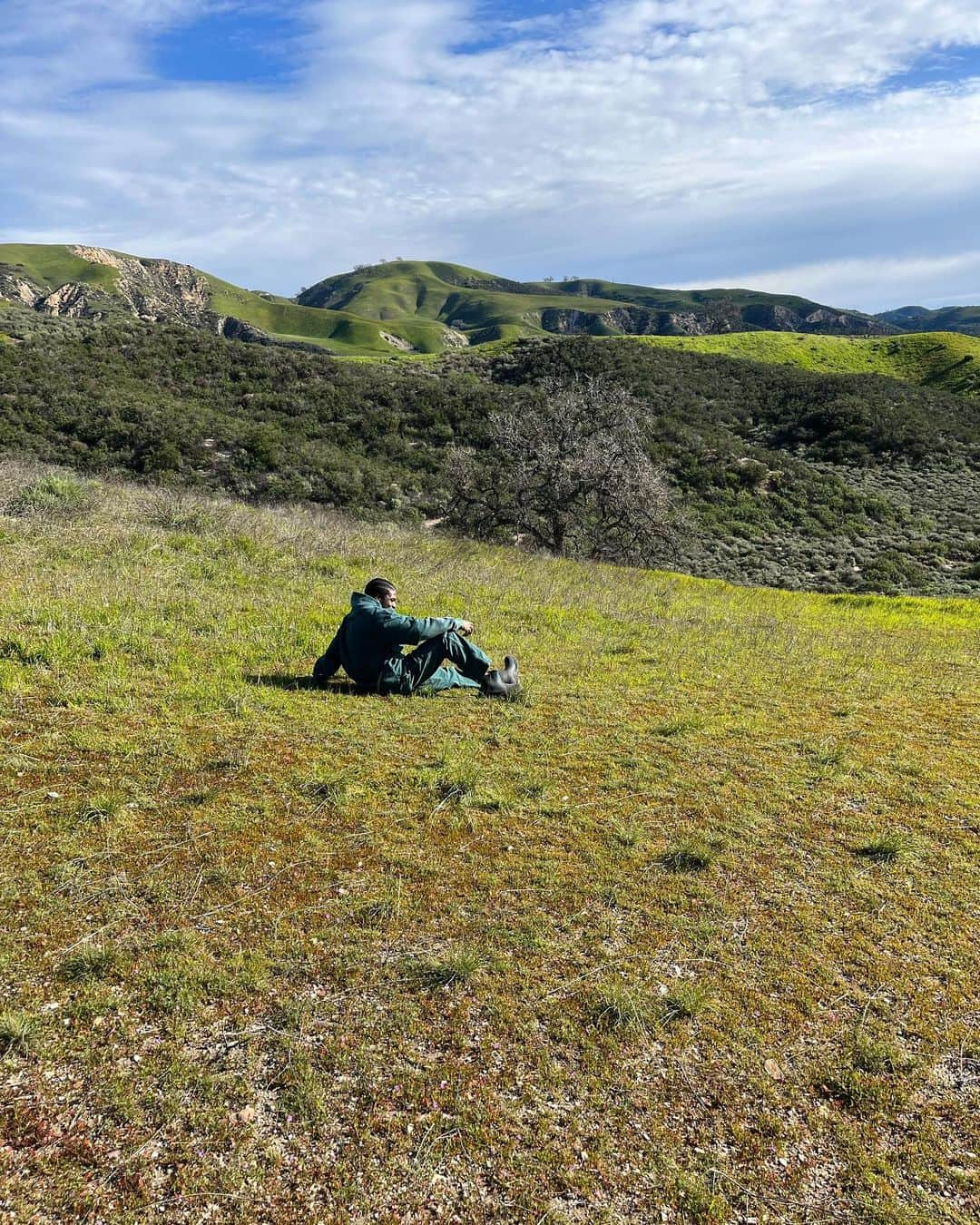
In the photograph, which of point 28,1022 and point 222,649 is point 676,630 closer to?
point 222,649

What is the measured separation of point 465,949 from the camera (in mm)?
3295

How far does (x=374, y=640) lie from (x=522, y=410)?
2240 cm

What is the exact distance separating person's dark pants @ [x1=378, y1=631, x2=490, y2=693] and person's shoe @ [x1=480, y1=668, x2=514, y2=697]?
0.08 m

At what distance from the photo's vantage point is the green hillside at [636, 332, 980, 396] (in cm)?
5525

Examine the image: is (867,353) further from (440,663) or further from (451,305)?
(451,305)

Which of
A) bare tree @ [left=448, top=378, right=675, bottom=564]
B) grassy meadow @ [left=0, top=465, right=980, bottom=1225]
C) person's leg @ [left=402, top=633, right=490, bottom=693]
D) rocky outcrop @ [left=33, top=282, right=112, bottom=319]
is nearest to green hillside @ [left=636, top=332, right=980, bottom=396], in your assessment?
bare tree @ [left=448, top=378, right=675, bottom=564]

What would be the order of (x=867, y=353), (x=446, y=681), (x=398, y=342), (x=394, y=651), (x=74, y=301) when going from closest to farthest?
(x=394, y=651) < (x=446, y=681) < (x=867, y=353) < (x=74, y=301) < (x=398, y=342)

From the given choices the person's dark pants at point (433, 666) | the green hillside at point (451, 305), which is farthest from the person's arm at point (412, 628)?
the green hillside at point (451, 305)

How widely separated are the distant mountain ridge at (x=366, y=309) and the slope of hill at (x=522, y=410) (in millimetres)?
29409

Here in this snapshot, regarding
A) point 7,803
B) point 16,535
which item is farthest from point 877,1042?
point 16,535

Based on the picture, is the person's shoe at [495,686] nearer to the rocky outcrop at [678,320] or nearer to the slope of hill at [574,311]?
the slope of hill at [574,311]

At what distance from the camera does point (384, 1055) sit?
106 inches

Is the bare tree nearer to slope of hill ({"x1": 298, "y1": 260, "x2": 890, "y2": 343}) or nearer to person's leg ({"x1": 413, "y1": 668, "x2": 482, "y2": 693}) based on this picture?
person's leg ({"x1": 413, "y1": 668, "x2": 482, "y2": 693})

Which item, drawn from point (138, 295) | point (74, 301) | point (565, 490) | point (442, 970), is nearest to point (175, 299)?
point (138, 295)
